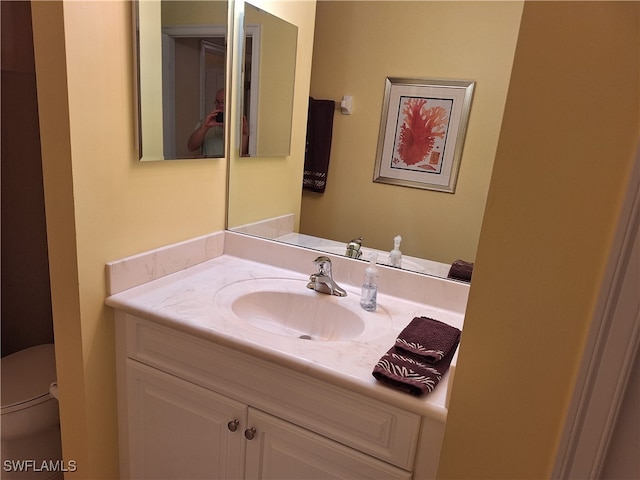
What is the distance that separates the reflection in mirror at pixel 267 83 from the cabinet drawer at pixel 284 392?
776mm

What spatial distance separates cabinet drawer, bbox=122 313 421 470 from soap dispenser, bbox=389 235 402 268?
22.1 inches

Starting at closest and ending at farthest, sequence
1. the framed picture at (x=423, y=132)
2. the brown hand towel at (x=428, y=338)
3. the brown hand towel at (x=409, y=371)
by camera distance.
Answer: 1. the brown hand towel at (x=409, y=371)
2. the brown hand towel at (x=428, y=338)
3. the framed picture at (x=423, y=132)

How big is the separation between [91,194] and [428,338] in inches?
36.9

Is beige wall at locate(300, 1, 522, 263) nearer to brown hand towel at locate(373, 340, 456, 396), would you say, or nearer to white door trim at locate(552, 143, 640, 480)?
brown hand towel at locate(373, 340, 456, 396)

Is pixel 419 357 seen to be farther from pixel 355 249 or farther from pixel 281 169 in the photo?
pixel 281 169

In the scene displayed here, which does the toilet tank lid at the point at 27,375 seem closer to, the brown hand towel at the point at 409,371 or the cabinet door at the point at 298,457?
the cabinet door at the point at 298,457

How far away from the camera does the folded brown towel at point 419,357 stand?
905 millimetres

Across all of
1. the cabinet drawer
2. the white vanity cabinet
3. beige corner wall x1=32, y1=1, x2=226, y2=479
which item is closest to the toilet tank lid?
beige corner wall x1=32, y1=1, x2=226, y2=479

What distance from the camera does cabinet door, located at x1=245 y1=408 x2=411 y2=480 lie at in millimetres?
980

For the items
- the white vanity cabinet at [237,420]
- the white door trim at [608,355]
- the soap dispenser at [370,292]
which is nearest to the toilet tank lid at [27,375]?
the white vanity cabinet at [237,420]

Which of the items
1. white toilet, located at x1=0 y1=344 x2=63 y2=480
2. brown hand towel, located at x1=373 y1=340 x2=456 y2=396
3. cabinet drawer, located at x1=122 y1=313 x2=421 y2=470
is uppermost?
brown hand towel, located at x1=373 y1=340 x2=456 y2=396

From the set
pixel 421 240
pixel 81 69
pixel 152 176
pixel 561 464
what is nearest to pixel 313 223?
pixel 421 240

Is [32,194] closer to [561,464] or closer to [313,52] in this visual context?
[313,52]

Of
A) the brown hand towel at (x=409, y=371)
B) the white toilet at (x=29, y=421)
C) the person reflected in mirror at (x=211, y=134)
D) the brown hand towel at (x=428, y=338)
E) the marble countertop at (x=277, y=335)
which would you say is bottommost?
the white toilet at (x=29, y=421)
